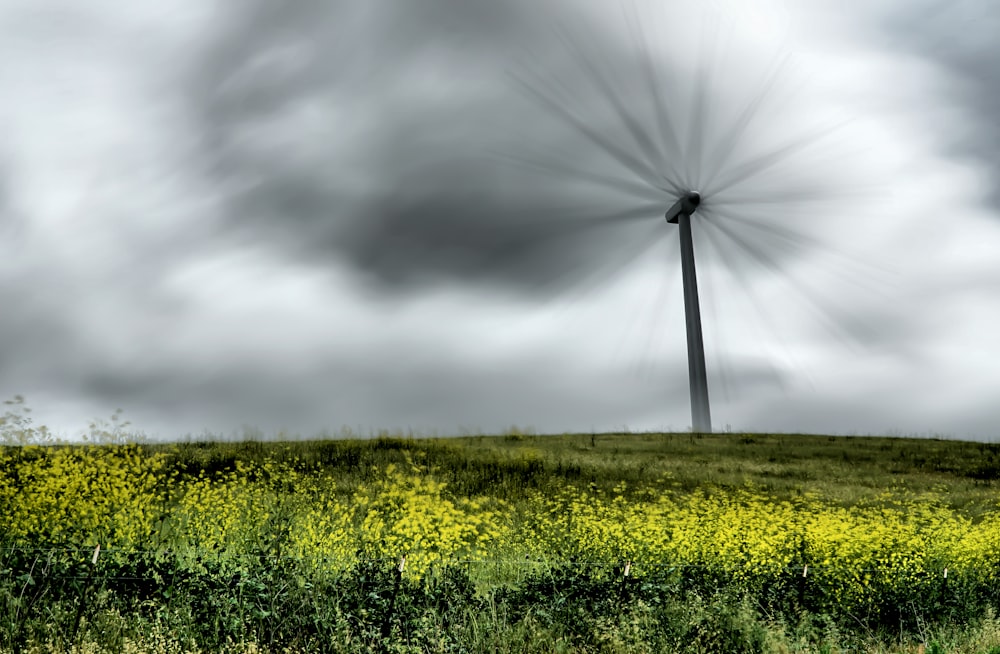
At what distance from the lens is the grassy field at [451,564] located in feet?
26.9

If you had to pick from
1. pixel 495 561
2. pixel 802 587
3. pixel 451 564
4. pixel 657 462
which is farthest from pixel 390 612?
pixel 657 462

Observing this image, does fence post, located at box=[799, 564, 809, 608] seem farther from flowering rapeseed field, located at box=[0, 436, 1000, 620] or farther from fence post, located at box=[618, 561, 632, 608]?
fence post, located at box=[618, 561, 632, 608]

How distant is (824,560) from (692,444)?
74.9ft

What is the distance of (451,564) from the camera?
36.9 ft

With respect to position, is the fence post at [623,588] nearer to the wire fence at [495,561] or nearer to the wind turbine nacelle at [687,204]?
the wire fence at [495,561]

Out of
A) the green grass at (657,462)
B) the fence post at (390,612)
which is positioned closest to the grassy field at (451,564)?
the fence post at (390,612)

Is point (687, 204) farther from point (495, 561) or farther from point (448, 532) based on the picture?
point (448, 532)

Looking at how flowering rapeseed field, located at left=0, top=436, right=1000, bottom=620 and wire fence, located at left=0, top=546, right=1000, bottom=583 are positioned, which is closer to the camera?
wire fence, located at left=0, top=546, right=1000, bottom=583

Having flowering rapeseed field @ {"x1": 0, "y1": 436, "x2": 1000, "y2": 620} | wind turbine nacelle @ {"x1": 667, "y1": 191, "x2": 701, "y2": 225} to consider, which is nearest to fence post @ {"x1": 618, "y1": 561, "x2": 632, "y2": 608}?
flowering rapeseed field @ {"x1": 0, "y1": 436, "x2": 1000, "y2": 620}

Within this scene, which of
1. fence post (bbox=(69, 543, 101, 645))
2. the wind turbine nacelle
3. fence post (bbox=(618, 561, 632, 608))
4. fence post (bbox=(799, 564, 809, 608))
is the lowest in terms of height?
fence post (bbox=(799, 564, 809, 608))

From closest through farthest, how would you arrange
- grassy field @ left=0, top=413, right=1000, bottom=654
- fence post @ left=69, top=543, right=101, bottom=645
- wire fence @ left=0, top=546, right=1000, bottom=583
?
fence post @ left=69, top=543, right=101, bottom=645, grassy field @ left=0, top=413, right=1000, bottom=654, wire fence @ left=0, top=546, right=1000, bottom=583

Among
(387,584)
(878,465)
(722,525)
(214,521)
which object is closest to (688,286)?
(878,465)

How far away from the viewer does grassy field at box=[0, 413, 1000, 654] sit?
819 centimetres

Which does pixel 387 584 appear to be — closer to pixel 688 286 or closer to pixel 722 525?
pixel 722 525
